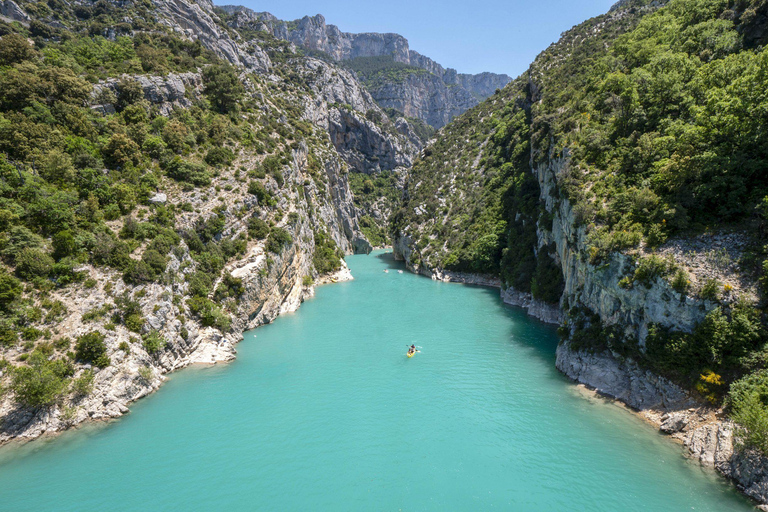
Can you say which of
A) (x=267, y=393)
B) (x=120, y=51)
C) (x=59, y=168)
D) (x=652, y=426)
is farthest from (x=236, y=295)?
(x=120, y=51)

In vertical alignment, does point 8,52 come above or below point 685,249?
above

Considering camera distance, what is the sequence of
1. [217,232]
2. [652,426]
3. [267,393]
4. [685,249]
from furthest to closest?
[217,232] < [267,393] < [685,249] < [652,426]

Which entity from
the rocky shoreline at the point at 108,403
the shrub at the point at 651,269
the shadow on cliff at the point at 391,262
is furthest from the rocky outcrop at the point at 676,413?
the shadow on cliff at the point at 391,262

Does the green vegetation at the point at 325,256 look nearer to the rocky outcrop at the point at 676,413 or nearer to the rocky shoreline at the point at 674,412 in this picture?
the rocky shoreline at the point at 674,412

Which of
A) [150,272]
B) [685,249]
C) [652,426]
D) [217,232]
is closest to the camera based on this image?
[652,426]

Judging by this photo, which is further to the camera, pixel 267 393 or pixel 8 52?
pixel 8 52

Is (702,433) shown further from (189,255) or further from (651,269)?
(189,255)

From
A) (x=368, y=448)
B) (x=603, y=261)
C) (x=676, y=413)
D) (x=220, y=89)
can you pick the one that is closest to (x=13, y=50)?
(x=220, y=89)

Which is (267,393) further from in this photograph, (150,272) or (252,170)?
(252,170)
